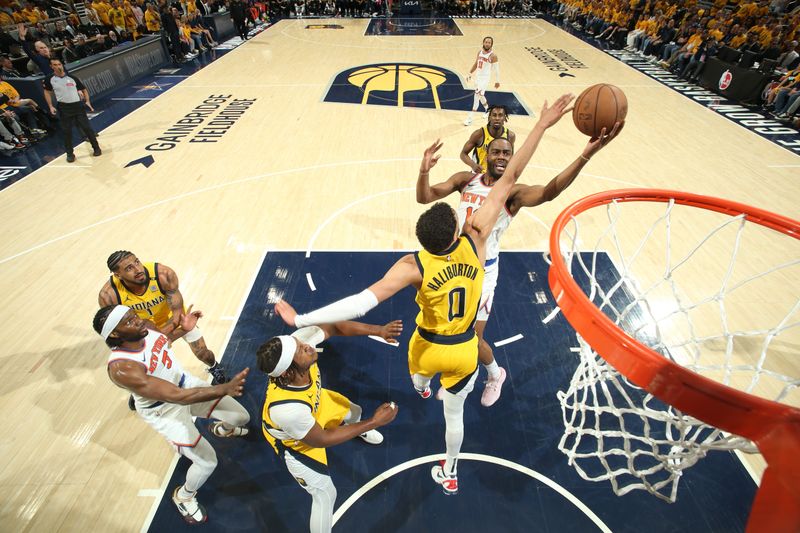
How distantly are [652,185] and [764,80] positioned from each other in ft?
21.9

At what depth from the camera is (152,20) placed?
14766 mm

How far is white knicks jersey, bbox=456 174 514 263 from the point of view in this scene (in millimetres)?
3748

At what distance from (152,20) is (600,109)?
1742cm

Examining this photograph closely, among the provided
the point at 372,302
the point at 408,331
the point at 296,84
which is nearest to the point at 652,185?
the point at 408,331

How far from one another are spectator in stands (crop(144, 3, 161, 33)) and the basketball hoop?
16.5 metres

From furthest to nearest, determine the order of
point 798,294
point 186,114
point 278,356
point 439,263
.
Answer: point 186,114
point 798,294
point 439,263
point 278,356

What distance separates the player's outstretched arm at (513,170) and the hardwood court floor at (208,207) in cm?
300

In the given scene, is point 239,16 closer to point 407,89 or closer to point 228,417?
point 407,89

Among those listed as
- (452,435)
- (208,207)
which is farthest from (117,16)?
(452,435)

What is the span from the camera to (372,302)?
2350mm

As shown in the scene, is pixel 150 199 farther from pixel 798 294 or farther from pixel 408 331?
pixel 798 294

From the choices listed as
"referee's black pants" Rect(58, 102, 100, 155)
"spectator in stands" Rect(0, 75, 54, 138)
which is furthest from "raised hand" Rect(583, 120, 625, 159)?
"spectator in stands" Rect(0, 75, 54, 138)

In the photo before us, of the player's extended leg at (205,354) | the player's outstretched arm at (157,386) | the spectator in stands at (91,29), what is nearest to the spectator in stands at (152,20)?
the spectator in stands at (91,29)

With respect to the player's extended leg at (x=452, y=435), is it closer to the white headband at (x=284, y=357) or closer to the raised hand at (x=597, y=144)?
the white headband at (x=284, y=357)
